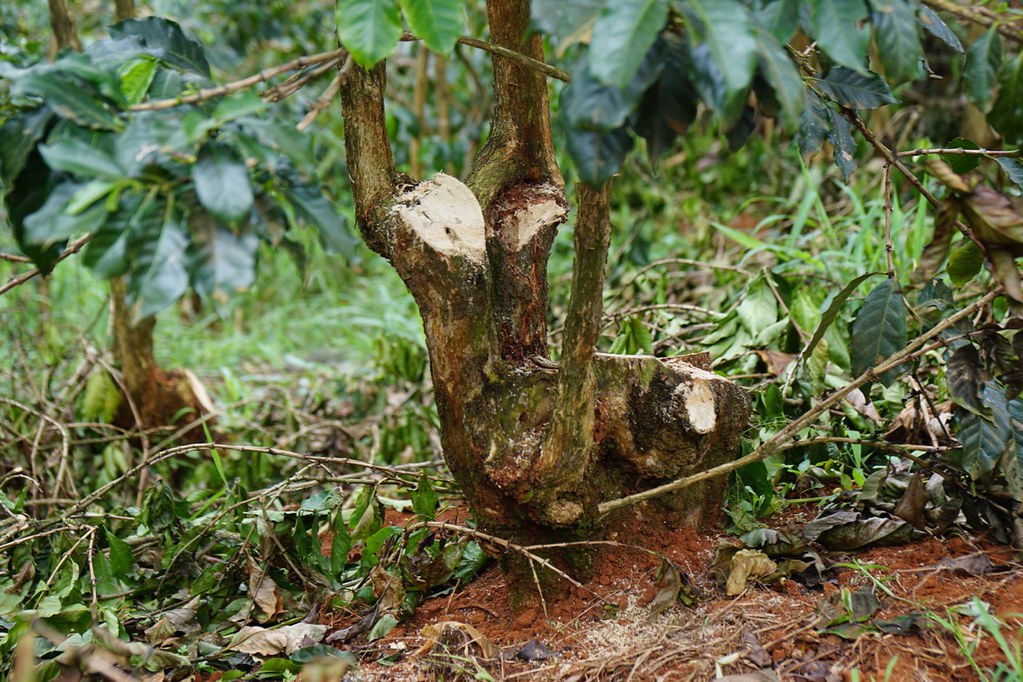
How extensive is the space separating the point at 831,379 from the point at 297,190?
179 centimetres

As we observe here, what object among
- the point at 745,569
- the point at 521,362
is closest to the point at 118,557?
the point at 521,362

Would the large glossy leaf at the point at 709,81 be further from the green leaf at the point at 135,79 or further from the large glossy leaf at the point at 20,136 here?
the large glossy leaf at the point at 20,136

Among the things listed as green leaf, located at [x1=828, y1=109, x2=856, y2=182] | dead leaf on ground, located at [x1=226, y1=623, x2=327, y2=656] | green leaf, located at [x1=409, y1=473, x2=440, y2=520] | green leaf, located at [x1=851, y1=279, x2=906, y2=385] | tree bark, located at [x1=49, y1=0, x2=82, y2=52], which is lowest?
dead leaf on ground, located at [x1=226, y1=623, x2=327, y2=656]

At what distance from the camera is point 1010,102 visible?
123 centimetres

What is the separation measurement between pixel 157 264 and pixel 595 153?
0.54 m

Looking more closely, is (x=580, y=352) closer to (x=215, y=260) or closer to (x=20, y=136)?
(x=215, y=260)

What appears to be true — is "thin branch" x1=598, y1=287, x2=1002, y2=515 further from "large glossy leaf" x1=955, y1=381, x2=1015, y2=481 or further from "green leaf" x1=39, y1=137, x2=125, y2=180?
"green leaf" x1=39, y1=137, x2=125, y2=180

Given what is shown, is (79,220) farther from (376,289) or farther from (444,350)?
(376,289)

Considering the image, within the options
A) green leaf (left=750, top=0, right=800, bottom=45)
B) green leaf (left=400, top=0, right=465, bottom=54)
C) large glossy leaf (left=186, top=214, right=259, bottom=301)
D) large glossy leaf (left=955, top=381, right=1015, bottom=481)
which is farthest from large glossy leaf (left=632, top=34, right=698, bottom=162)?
large glossy leaf (left=955, top=381, right=1015, bottom=481)

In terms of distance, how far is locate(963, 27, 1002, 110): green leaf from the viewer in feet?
3.99

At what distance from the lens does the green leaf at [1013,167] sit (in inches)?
64.7

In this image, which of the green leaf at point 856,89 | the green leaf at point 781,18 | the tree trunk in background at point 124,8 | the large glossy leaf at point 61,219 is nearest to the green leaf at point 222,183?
the large glossy leaf at point 61,219

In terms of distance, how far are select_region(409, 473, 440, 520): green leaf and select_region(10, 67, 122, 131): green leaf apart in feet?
3.39

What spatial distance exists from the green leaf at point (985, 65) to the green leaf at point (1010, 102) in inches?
0.7
